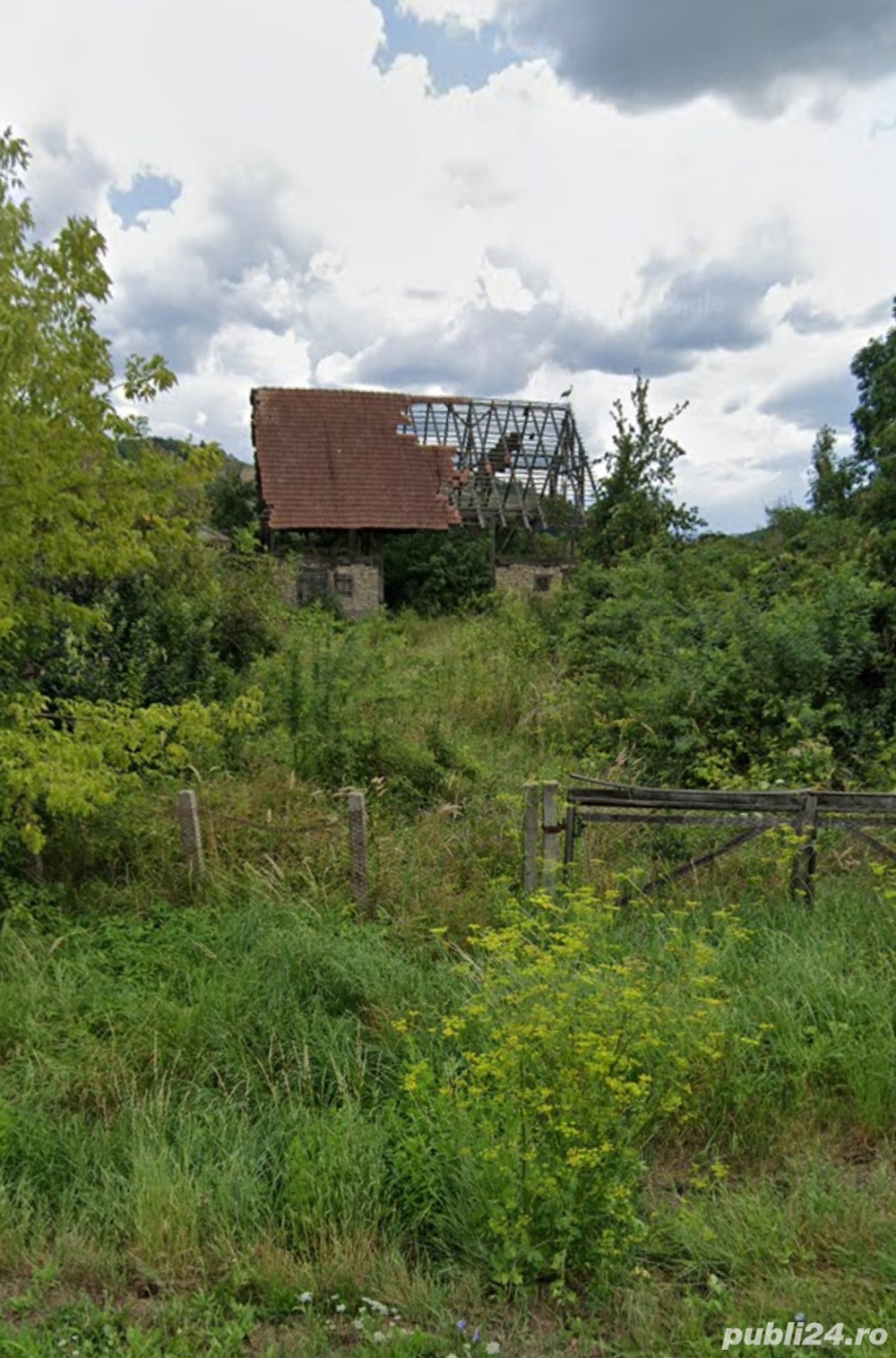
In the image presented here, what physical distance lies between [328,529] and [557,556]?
788 centimetres

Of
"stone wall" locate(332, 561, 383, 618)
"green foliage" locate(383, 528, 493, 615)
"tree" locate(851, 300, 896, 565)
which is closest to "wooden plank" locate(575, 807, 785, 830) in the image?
"tree" locate(851, 300, 896, 565)

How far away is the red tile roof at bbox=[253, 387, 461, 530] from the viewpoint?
2122 centimetres

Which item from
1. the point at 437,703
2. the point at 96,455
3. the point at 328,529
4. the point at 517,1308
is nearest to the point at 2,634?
the point at 96,455

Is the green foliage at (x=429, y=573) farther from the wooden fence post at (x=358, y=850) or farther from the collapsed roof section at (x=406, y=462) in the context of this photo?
the wooden fence post at (x=358, y=850)

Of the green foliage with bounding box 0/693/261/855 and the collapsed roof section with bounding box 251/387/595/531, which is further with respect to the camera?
the collapsed roof section with bounding box 251/387/595/531

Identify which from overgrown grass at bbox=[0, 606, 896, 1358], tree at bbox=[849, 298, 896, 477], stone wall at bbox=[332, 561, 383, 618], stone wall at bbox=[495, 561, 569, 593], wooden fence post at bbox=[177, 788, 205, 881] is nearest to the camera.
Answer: overgrown grass at bbox=[0, 606, 896, 1358]

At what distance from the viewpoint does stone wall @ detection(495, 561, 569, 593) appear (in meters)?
23.2

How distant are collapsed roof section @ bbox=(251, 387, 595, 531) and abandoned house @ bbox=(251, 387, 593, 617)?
4 centimetres

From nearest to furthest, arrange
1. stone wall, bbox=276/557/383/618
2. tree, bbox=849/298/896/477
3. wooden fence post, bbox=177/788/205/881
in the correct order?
wooden fence post, bbox=177/788/205/881 < tree, bbox=849/298/896/477 < stone wall, bbox=276/557/383/618

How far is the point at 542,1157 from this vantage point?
2740 millimetres

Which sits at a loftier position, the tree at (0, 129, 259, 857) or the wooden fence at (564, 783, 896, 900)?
the tree at (0, 129, 259, 857)

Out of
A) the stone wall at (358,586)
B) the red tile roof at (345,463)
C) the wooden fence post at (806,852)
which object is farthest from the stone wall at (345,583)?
the wooden fence post at (806,852)

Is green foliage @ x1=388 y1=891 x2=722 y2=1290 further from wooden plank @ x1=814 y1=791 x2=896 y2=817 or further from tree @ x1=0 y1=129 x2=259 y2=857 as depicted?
tree @ x1=0 y1=129 x2=259 y2=857

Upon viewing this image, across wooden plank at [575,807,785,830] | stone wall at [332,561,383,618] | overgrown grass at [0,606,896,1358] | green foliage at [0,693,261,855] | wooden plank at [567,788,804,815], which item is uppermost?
stone wall at [332,561,383,618]
